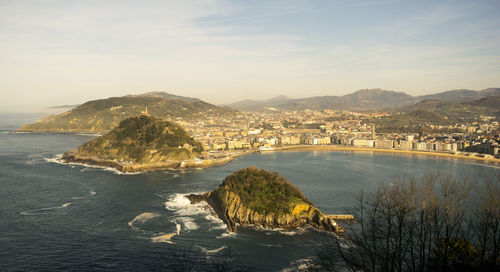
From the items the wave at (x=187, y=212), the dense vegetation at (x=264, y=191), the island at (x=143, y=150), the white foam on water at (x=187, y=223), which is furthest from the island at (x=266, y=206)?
the island at (x=143, y=150)

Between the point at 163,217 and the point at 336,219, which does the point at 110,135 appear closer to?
the point at 163,217

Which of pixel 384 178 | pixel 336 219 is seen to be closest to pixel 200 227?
pixel 336 219

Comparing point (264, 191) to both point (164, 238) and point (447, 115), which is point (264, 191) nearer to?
point (164, 238)

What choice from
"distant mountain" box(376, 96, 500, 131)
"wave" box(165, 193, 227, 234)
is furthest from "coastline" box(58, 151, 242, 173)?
"distant mountain" box(376, 96, 500, 131)

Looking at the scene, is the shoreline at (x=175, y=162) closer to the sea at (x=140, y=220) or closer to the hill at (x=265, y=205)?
→ the sea at (x=140, y=220)

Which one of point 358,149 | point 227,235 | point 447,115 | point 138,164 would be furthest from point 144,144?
point 447,115

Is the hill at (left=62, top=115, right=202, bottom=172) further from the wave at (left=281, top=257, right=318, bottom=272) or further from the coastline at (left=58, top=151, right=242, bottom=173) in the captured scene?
the wave at (left=281, top=257, right=318, bottom=272)
